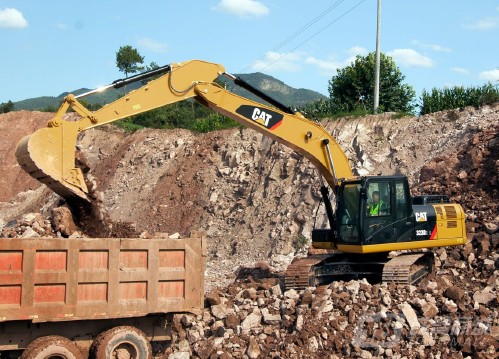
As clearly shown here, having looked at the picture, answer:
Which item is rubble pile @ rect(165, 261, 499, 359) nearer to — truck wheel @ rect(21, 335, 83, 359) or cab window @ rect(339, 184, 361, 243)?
cab window @ rect(339, 184, 361, 243)

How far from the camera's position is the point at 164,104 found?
464 inches

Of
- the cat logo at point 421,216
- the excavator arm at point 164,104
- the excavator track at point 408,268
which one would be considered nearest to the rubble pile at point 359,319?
the excavator track at point 408,268

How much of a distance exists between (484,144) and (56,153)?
12.4m

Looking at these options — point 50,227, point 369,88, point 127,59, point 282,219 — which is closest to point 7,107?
point 127,59

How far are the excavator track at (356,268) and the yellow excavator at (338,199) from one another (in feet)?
0.06

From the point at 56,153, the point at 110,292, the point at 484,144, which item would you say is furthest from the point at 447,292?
the point at 484,144

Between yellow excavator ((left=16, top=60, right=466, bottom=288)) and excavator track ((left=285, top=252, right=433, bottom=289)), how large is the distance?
0.06ft

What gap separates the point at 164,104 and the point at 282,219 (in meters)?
10.4

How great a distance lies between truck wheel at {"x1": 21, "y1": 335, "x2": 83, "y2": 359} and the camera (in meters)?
8.86

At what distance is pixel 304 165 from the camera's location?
23.1 metres

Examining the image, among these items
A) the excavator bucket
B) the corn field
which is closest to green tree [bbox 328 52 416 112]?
the corn field

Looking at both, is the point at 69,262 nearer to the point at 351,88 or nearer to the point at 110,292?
the point at 110,292

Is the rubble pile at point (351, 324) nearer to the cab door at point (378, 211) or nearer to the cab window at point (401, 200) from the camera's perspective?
the cab door at point (378, 211)

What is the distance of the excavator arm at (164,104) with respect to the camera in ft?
34.2
